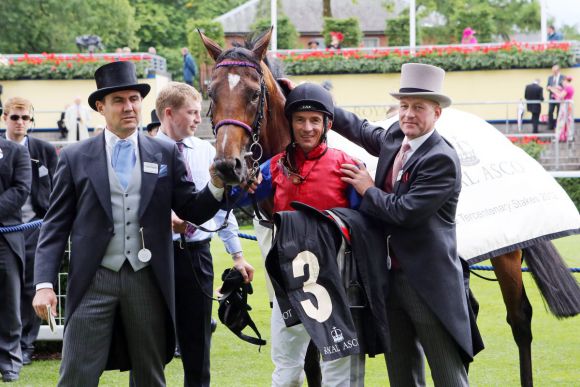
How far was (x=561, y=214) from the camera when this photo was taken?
257 inches

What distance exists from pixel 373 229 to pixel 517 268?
2552mm

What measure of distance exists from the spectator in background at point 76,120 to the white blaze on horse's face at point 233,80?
18.7 meters

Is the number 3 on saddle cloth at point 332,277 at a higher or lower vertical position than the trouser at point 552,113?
higher

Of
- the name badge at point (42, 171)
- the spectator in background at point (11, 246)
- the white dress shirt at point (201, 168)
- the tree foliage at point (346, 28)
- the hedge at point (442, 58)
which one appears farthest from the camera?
the tree foliage at point (346, 28)

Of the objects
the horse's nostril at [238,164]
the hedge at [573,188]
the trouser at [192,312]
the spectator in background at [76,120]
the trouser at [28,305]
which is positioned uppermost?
the horse's nostril at [238,164]

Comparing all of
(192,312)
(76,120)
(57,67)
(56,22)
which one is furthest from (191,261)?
(56,22)

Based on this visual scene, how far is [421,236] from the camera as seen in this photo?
4.31m

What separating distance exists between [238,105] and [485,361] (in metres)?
3.82

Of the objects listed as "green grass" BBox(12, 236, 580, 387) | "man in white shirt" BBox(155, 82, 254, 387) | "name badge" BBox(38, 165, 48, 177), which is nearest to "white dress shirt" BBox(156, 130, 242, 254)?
"man in white shirt" BBox(155, 82, 254, 387)

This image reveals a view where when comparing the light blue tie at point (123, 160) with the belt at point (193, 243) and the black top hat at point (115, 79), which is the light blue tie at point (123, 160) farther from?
the belt at point (193, 243)

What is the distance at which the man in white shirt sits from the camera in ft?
18.0

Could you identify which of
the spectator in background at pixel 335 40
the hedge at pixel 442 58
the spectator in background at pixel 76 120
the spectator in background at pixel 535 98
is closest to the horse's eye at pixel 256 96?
the spectator in background at pixel 535 98

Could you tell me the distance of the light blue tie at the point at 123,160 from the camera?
440 centimetres

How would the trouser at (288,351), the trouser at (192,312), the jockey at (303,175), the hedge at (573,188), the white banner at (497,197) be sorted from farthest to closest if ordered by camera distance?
1. the hedge at (573,188)
2. the white banner at (497,197)
3. the trouser at (192,312)
4. the trouser at (288,351)
5. the jockey at (303,175)
